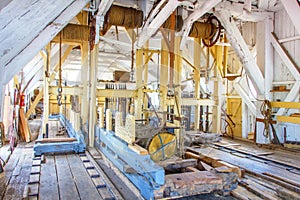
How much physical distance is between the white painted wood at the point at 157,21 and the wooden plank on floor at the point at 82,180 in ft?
8.53

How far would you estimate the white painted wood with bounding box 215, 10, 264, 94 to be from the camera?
17.2ft

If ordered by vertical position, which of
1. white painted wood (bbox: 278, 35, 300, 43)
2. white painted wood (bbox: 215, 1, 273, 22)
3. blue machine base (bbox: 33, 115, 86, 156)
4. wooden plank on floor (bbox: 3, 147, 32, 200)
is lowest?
wooden plank on floor (bbox: 3, 147, 32, 200)

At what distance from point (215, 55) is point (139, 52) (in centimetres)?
212

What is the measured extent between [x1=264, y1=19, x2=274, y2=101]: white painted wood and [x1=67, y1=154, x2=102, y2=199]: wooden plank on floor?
4350mm

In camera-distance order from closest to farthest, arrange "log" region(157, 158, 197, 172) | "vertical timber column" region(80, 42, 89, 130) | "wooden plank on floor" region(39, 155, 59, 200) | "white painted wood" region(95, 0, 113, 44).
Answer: "wooden plank on floor" region(39, 155, 59, 200) < "white painted wood" region(95, 0, 113, 44) < "log" region(157, 158, 197, 172) < "vertical timber column" region(80, 42, 89, 130)

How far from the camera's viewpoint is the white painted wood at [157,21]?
3849 millimetres

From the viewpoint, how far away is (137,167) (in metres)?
2.98

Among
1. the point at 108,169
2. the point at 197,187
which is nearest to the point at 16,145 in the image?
the point at 108,169

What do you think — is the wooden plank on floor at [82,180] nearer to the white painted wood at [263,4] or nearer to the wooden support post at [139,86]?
the wooden support post at [139,86]

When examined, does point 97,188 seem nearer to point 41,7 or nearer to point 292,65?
point 41,7

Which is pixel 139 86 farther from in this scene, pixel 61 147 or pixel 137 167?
pixel 137 167

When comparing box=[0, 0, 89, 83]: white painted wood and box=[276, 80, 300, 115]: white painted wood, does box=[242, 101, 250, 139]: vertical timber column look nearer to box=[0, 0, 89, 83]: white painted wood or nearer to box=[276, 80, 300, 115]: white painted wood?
box=[276, 80, 300, 115]: white painted wood

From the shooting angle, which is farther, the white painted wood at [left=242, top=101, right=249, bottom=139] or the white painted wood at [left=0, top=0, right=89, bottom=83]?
the white painted wood at [left=242, top=101, right=249, bottom=139]

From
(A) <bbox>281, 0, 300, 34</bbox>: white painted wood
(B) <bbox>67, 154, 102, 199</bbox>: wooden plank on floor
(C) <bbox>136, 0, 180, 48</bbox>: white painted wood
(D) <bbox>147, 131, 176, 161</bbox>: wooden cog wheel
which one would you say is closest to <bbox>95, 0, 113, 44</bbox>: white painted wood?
(C) <bbox>136, 0, 180, 48</bbox>: white painted wood
